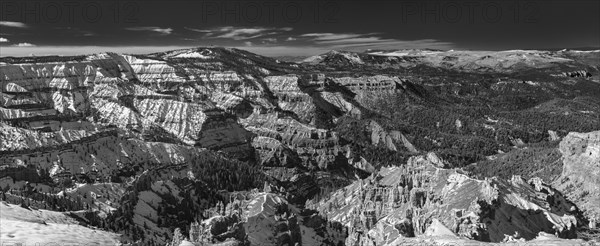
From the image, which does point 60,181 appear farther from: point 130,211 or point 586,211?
point 586,211

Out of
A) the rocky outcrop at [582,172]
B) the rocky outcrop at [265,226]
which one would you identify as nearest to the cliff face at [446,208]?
the rocky outcrop at [265,226]

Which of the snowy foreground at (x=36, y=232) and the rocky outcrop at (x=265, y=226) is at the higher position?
the snowy foreground at (x=36, y=232)

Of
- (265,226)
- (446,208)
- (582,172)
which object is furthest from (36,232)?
(582,172)

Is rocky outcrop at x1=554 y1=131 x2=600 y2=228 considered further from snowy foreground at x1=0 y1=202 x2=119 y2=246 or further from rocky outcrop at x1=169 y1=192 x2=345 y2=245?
snowy foreground at x1=0 y1=202 x2=119 y2=246

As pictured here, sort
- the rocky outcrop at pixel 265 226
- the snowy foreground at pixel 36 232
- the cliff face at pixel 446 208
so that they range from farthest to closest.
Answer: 1. the cliff face at pixel 446 208
2. the rocky outcrop at pixel 265 226
3. the snowy foreground at pixel 36 232

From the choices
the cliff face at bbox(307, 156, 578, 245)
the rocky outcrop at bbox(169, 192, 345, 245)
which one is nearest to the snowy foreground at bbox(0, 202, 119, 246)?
the rocky outcrop at bbox(169, 192, 345, 245)

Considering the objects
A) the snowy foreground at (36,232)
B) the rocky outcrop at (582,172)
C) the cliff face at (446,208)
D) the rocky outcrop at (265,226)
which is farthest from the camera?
the rocky outcrop at (582,172)

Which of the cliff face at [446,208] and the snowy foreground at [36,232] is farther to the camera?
the cliff face at [446,208]

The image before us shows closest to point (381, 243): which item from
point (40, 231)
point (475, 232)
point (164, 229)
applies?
point (475, 232)

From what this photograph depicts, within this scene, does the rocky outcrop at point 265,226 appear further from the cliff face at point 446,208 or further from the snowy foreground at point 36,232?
the snowy foreground at point 36,232
